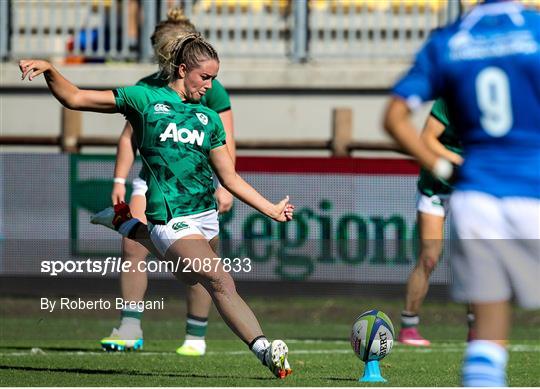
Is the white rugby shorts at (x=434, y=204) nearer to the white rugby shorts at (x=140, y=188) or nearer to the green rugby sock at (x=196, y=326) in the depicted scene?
the green rugby sock at (x=196, y=326)

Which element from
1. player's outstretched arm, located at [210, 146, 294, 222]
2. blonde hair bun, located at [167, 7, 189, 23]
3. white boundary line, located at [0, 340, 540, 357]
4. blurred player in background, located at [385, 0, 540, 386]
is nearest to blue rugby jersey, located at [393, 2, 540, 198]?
blurred player in background, located at [385, 0, 540, 386]

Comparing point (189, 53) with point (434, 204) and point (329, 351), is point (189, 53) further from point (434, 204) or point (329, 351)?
point (434, 204)

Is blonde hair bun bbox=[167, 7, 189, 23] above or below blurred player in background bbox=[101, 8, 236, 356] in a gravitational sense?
above

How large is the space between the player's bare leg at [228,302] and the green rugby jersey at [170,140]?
23cm

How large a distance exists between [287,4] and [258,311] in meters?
4.95

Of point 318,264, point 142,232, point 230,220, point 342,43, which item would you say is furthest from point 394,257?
point 142,232

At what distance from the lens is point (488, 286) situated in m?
4.68

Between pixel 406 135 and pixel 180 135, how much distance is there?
106 inches

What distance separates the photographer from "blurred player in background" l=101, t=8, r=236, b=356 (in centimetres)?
863

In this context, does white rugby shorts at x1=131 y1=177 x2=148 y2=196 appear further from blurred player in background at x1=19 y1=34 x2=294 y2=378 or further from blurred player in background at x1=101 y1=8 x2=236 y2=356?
blurred player in background at x1=19 y1=34 x2=294 y2=378

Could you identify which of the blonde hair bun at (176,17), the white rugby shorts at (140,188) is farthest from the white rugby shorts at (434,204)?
the blonde hair bun at (176,17)

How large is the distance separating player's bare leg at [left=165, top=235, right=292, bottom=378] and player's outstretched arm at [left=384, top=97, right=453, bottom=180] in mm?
2453

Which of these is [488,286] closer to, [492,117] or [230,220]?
[492,117]

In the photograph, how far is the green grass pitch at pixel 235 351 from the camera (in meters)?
7.55
